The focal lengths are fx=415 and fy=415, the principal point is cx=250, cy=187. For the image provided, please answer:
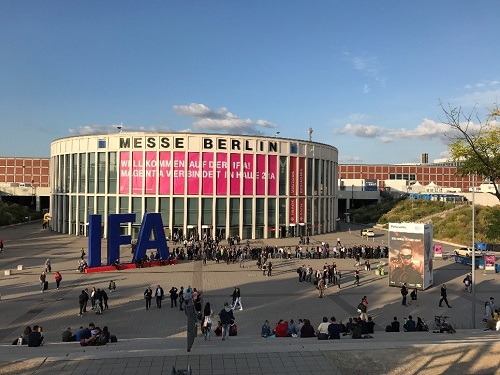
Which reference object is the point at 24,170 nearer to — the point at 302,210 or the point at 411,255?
the point at 302,210

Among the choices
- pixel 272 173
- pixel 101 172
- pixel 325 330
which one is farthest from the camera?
pixel 272 173

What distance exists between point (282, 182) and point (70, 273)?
106 ft

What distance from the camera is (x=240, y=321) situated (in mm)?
20219

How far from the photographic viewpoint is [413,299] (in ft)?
78.6

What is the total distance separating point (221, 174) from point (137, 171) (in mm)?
10791

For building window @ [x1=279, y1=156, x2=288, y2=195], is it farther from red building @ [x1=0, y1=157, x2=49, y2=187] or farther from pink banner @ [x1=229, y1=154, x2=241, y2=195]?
red building @ [x1=0, y1=157, x2=49, y2=187]

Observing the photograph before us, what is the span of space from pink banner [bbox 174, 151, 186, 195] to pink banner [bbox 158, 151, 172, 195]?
852 mm

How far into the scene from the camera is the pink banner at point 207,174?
53.4 m

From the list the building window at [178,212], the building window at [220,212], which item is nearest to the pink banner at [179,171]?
the building window at [178,212]

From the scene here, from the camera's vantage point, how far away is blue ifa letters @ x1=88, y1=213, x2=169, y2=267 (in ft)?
104

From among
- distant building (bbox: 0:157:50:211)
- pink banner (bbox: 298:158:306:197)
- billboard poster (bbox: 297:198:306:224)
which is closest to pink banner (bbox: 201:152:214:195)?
pink banner (bbox: 298:158:306:197)

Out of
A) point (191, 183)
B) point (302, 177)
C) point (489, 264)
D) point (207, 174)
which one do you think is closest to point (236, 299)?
point (489, 264)

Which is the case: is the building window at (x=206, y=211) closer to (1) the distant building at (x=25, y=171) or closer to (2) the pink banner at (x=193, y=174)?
(2) the pink banner at (x=193, y=174)

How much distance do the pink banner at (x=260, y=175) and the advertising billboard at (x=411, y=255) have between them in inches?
1117
